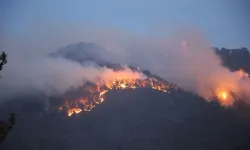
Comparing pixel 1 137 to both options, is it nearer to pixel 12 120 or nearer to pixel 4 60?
pixel 12 120

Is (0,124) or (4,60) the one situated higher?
(4,60)

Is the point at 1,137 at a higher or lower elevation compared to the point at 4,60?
lower

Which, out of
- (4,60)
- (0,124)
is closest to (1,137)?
(0,124)

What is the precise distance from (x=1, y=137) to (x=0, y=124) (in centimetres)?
106

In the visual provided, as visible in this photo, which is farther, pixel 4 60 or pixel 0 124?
pixel 4 60

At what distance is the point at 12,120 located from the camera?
27.3 metres

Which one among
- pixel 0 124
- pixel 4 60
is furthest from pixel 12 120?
pixel 4 60

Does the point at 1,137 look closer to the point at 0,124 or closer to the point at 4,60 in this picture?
the point at 0,124

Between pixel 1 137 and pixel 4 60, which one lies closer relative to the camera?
pixel 1 137

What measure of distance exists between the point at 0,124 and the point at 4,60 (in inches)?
224

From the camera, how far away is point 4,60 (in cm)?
2856

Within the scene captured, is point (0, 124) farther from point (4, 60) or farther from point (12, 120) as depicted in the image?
point (4, 60)

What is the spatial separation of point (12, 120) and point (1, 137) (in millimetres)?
1631

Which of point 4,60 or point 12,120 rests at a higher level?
point 4,60
